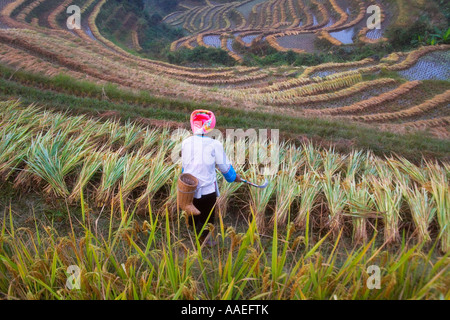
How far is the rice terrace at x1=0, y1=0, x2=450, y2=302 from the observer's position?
1.74m

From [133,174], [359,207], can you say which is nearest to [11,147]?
[133,174]

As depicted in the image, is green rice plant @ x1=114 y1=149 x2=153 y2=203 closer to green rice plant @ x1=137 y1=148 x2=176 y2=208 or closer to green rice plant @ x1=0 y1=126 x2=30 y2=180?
green rice plant @ x1=137 y1=148 x2=176 y2=208

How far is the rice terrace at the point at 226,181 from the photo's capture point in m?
1.74

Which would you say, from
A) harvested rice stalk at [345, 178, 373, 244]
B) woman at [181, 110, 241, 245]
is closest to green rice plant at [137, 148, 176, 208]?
woman at [181, 110, 241, 245]

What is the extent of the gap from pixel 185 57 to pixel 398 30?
11.0 metres

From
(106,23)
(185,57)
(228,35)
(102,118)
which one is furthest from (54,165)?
(106,23)

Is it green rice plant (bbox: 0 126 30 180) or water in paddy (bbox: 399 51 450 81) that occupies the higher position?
water in paddy (bbox: 399 51 450 81)

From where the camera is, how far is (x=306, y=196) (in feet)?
9.30

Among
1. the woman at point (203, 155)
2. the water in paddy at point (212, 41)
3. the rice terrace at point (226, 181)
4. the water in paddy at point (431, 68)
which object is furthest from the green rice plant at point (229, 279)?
the water in paddy at point (212, 41)

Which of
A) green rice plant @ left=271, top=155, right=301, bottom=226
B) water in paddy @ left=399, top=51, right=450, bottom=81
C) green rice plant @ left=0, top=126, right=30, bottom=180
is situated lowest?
green rice plant @ left=271, top=155, right=301, bottom=226

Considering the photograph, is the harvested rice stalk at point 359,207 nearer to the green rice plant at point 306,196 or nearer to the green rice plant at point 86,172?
the green rice plant at point 306,196

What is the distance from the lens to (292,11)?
24188 mm

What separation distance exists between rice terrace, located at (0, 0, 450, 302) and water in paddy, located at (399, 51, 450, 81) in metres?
0.08

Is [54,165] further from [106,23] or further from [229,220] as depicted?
[106,23]
